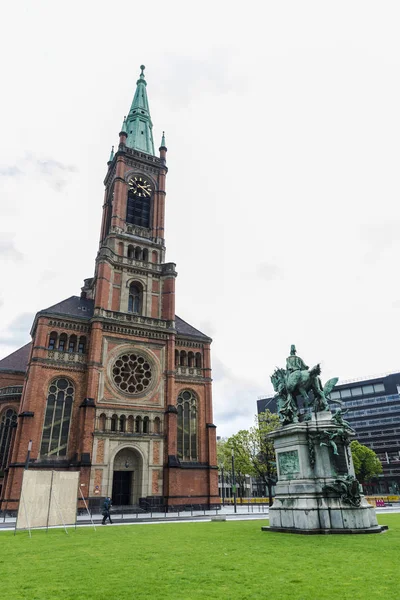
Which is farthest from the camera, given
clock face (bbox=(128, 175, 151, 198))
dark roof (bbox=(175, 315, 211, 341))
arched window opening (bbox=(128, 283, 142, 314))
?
clock face (bbox=(128, 175, 151, 198))

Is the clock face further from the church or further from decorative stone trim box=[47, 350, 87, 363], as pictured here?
decorative stone trim box=[47, 350, 87, 363]

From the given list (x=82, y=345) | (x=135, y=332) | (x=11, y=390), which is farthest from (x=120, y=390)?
(x=11, y=390)

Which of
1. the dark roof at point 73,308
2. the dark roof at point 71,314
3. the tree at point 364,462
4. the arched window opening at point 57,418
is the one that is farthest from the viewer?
the tree at point 364,462

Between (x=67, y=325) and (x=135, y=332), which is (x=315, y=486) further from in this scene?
(x=67, y=325)

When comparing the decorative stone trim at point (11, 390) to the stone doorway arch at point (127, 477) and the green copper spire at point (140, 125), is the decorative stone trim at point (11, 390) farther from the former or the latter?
the green copper spire at point (140, 125)

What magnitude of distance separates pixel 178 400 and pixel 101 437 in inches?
366

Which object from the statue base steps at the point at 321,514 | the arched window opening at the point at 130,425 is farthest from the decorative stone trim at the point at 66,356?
the statue base steps at the point at 321,514

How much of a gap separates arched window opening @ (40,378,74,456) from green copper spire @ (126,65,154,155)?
34464 mm

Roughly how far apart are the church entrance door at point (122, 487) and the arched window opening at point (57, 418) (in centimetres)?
557

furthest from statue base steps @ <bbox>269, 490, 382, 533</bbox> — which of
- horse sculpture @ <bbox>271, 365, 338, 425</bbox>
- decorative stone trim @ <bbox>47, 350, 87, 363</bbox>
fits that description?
decorative stone trim @ <bbox>47, 350, 87, 363</bbox>

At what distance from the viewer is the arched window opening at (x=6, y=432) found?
128ft

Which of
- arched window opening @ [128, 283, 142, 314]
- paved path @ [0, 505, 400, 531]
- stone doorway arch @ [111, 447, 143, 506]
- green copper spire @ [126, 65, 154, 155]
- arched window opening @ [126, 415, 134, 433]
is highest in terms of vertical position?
green copper spire @ [126, 65, 154, 155]

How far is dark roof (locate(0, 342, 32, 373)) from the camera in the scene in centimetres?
4759

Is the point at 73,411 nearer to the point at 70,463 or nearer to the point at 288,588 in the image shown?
the point at 70,463
